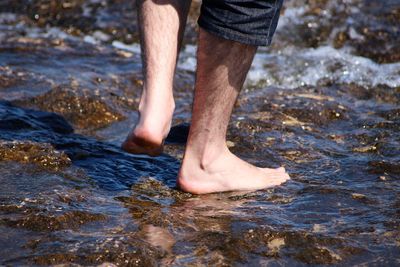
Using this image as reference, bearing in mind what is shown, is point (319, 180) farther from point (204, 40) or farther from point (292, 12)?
point (292, 12)

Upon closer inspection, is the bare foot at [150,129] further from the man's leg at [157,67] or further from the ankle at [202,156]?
the ankle at [202,156]

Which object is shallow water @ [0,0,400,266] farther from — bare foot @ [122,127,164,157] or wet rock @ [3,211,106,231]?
bare foot @ [122,127,164,157]

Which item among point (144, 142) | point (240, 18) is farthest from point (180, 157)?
point (240, 18)

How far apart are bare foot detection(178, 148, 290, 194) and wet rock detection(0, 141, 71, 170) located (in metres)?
0.54

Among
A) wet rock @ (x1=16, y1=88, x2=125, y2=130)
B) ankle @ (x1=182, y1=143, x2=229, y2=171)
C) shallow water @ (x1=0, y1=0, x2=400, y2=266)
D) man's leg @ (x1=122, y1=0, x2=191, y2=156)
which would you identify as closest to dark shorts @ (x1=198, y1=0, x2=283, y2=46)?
man's leg @ (x1=122, y1=0, x2=191, y2=156)

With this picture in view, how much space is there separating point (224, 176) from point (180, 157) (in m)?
0.48

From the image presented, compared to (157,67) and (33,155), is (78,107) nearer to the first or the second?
(33,155)

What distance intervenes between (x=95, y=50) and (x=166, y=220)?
340 cm

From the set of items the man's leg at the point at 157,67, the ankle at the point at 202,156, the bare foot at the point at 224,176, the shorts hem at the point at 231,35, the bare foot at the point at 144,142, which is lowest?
the bare foot at the point at 224,176

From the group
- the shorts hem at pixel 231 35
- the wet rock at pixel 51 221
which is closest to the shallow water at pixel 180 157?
the wet rock at pixel 51 221

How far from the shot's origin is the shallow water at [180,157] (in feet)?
7.55

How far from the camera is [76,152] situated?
10.7 feet

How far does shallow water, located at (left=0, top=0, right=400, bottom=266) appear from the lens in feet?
7.55

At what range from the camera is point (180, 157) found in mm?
3373
